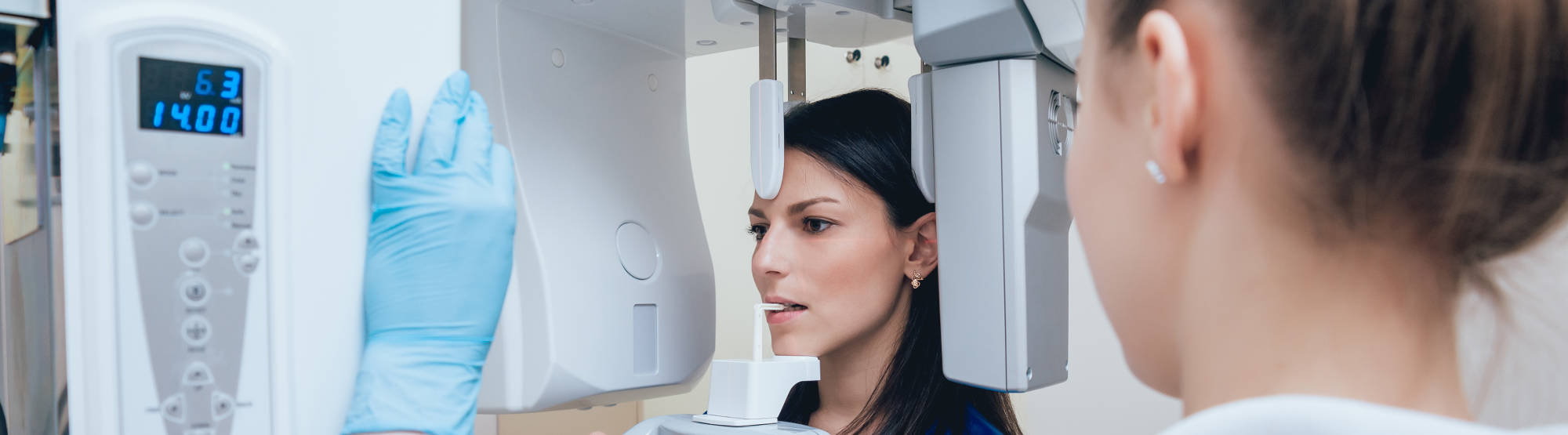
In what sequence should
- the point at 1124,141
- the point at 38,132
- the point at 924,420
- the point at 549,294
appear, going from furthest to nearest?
the point at 924,420 → the point at 549,294 → the point at 38,132 → the point at 1124,141

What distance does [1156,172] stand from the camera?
0.50 m

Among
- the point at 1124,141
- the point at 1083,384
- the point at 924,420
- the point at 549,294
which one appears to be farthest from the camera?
the point at 1083,384

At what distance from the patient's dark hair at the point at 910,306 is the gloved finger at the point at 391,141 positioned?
77 cm

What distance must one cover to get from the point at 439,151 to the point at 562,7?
0.98 ft

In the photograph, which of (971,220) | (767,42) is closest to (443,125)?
(767,42)

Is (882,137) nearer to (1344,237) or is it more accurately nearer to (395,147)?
(395,147)

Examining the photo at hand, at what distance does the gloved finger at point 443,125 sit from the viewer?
79 cm

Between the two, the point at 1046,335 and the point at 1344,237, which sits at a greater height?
the point at 1344,237

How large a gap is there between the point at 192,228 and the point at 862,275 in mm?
932

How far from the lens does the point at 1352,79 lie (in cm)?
41

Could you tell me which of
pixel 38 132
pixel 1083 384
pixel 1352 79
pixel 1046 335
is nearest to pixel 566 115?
pixel 38 132

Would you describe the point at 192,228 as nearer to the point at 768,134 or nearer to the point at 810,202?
the point at 768,134

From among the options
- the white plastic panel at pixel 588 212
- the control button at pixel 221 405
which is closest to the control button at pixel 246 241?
the control button at pixel 221 405

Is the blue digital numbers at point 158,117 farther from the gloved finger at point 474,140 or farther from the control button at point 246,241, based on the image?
the gloved finger at point 474,140
